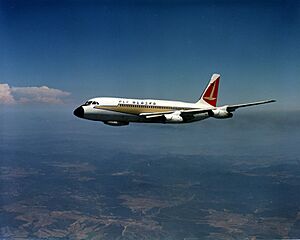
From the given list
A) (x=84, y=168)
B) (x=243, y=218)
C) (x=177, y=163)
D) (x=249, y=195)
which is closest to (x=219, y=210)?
(x=243, y=218)

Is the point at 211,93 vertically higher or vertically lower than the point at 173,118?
higher

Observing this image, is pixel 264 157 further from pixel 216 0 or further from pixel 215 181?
pixel 216 0

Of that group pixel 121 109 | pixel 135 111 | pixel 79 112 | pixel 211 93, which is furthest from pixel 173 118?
pixel 79 112

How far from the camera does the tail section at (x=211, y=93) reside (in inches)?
236

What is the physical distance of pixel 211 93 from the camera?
6086 millimetres

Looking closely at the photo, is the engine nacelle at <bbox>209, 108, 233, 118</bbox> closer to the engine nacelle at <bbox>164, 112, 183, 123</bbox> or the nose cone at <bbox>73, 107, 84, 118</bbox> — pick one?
the engine nacelle at <bbox>164, 112, 183, 123</bbox>

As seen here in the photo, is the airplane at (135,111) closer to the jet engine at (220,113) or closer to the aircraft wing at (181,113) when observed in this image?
the aircraft wing at (181,113)

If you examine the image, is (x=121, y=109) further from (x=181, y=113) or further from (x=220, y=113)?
(x=220, y=113)

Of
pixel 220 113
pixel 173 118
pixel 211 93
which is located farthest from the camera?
pixel 211 93

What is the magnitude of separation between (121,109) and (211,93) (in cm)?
128

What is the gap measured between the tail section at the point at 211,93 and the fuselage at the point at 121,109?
1.08 feet

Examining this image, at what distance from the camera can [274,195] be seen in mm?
7055

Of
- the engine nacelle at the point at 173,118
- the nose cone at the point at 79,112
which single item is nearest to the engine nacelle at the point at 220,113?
the engine nacelle at the point at 173,118

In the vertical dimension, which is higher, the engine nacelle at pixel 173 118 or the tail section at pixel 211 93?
the tail section at pixel 211 93
